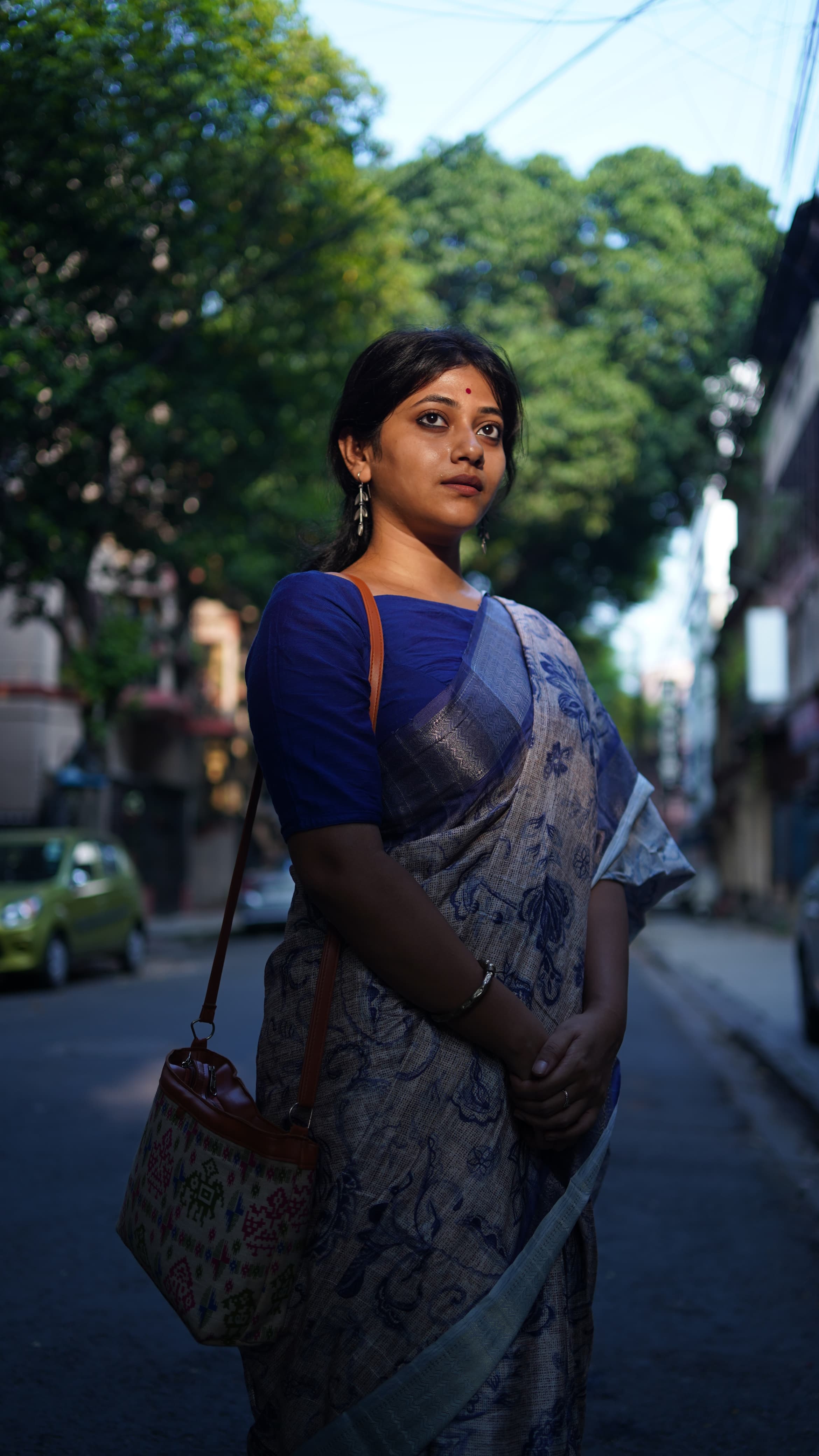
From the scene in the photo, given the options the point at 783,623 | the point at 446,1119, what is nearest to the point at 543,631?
the point at 446,1119

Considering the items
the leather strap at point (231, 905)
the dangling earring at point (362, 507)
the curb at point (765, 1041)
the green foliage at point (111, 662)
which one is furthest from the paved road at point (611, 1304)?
the green foliage at point (111, 662)

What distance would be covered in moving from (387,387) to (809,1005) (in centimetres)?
865

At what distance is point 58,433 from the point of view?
15797 mm

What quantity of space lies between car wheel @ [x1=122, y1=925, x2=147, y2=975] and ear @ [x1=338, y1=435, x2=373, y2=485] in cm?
1425

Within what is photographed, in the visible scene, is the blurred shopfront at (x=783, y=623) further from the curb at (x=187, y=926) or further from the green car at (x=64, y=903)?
the curb at (x=187, y=926)

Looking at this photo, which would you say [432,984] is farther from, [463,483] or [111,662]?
[111,662]

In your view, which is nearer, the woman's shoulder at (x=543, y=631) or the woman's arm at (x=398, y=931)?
the woman's arm at (x=398, y=931)

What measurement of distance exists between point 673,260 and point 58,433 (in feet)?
21.8

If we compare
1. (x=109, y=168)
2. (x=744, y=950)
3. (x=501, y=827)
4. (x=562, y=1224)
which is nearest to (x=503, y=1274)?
(x=562, y=1224)

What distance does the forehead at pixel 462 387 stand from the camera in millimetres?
1953

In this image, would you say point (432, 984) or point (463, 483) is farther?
point (463, 483)

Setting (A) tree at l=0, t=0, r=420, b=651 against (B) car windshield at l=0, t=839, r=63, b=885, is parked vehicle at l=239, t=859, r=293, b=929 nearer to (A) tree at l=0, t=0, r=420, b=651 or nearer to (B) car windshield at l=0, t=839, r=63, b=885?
(A) tree at l=0, t=0, r=420, b=651

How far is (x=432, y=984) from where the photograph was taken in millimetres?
1678

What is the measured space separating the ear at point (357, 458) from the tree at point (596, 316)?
8.76 m
